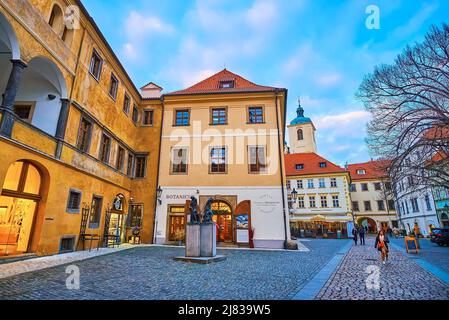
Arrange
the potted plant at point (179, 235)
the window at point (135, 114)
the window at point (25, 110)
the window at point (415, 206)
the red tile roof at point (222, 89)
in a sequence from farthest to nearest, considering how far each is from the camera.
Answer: the window at point (415, 206) → the red tile roof at point (222, 89) → the window at point (135, 114) → the potted plant at point (179, 235) → the window at point (25, 110)

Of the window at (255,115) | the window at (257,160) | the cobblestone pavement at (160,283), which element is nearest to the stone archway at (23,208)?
the cobblestone pavement at (160,283)

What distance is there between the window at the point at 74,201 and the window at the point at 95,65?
22.4ft

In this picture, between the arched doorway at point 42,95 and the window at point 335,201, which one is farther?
the window at point 335,201

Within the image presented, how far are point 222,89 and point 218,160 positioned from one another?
21.3 feet

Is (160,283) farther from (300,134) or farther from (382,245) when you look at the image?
(300,134)

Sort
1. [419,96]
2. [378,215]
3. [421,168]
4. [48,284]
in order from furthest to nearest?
[378,215]
[421,168]
[419,96]
[48,284]

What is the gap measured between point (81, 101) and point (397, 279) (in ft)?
50.9

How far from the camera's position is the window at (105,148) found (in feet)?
50.6

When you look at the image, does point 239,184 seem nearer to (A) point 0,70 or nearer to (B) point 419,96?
(B) point 419,96

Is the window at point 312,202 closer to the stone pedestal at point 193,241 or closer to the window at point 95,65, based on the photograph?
the stone pedestal at point 193,241

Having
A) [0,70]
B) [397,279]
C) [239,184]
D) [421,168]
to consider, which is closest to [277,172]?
[239,184]

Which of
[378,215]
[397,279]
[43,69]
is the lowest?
[397,279]

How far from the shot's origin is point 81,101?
42.9 ft

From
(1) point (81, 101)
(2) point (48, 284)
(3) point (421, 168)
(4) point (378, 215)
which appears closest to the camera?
(2) point (48, 284)
